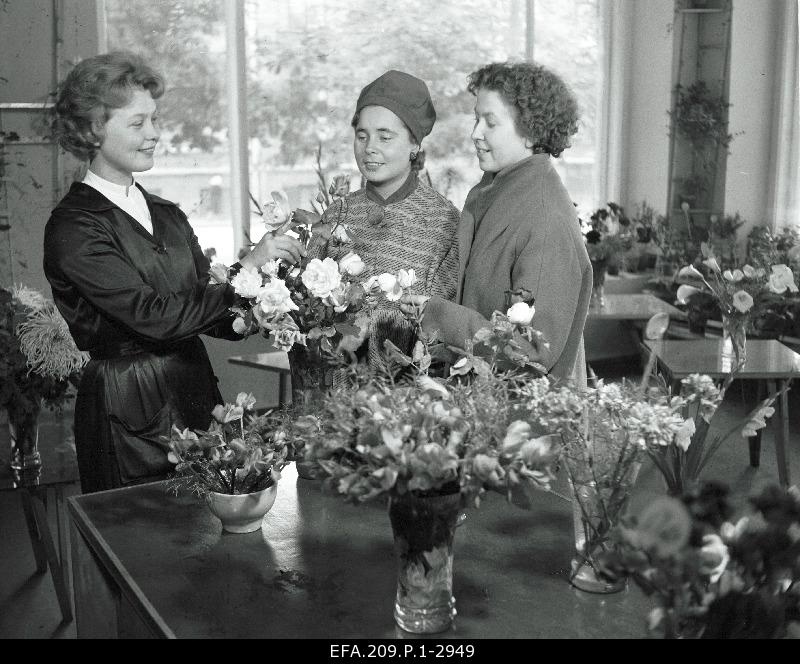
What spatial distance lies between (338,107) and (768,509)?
18.1 feet

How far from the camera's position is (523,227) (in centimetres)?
238

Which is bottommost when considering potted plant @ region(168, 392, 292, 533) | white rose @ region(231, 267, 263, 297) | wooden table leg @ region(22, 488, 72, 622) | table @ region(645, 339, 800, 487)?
wooden table leg @ region(22, 488, 72, 622)

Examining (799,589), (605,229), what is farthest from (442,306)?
(605,229)

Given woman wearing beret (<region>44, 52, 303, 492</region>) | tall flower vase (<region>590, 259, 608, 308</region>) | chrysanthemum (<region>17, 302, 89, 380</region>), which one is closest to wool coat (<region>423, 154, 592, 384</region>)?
woman wearing beret (<region>44, 52, 303, 492</region>)

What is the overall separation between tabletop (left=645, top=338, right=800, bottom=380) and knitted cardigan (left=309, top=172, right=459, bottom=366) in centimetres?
160

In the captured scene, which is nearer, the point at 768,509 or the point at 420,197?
the point at 768,509

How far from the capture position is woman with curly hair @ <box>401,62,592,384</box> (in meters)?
2.31

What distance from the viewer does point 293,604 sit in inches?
60.3

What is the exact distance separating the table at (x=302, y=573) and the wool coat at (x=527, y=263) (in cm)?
48

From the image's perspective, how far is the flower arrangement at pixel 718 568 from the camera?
117cm

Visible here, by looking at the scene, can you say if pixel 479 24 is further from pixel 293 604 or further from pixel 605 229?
pixel 293 604

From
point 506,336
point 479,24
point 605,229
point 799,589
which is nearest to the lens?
point 799,589

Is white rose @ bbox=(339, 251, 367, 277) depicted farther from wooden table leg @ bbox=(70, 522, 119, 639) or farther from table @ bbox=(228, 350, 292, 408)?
table @ bbox=(228, 350, 292, 408)

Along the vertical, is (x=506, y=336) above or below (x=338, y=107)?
below
